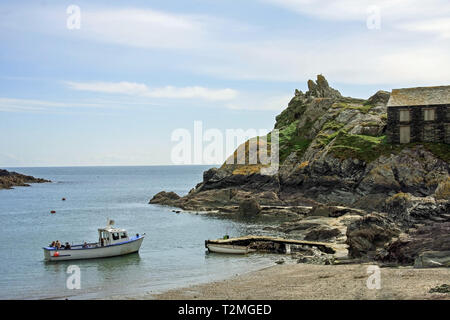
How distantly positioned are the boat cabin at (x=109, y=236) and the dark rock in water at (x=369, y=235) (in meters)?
23.0

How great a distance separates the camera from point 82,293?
120 ft

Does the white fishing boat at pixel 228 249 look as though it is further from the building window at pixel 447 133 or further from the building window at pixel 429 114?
the building window at pixel 447 133

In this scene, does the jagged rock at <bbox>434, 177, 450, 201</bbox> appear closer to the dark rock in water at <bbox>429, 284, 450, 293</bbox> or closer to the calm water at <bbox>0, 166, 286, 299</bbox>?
the calm water at <bbox>0, 166, 286, 299</bbox>

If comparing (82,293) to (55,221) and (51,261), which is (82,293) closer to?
(51,261)

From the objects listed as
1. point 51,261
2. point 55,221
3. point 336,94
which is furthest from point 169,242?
point 336,94

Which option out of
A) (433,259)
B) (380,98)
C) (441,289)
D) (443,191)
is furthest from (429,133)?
(441,289)

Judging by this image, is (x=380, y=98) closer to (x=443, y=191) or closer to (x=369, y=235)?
(x=443, y=191)

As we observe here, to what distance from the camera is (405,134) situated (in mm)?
83562

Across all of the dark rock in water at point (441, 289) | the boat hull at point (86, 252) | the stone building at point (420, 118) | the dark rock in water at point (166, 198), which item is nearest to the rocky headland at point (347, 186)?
the dark rock in water at point (166, 198)

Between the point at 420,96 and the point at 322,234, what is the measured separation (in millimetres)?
41089

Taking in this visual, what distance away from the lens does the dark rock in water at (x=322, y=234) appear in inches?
2183

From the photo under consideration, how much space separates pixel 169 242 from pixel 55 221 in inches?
1311

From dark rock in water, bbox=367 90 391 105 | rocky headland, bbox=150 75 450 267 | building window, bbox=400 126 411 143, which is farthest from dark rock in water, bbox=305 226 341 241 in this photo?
dark rock in water, bbox=367 90 391 105

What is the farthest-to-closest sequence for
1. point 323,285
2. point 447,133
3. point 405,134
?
1. point 405,134
2. point 447,133
3. point 323,285
